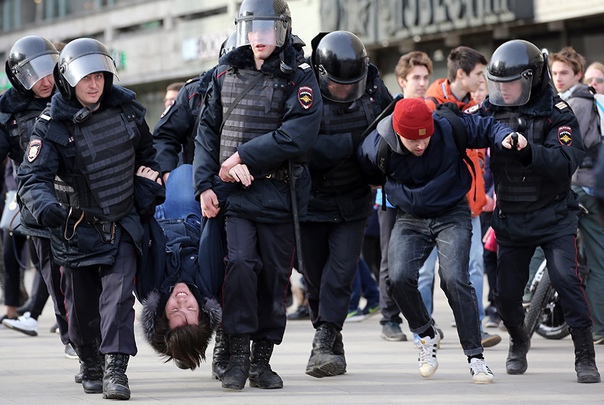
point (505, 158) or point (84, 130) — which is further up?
point (84, 130)

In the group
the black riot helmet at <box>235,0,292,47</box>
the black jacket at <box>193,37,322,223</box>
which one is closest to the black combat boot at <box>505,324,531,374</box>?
the black jacket at <box>193,37,322,223</box>

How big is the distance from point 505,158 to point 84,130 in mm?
2487

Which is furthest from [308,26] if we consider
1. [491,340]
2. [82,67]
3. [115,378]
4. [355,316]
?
[115,378]

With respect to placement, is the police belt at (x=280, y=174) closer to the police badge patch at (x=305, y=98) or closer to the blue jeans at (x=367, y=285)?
the police badge patch at (x=305, y=98)

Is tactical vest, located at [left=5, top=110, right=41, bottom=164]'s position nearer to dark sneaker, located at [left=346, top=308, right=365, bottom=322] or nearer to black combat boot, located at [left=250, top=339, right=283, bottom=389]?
black combat boot, located at [left=250, top=339, right=283, bottom=389]

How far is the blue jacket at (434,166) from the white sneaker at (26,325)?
13.9 ft

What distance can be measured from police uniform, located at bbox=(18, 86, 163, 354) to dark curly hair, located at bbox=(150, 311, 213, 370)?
0.26m

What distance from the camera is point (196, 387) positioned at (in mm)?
7156

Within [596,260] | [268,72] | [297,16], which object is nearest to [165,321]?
[268,72]

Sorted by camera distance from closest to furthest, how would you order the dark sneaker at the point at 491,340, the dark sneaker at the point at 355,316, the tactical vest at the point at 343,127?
the tactical vest at the point at 343,127
the dark sneaker at the point at 491,340
the dark sneaker at the point at 355,316

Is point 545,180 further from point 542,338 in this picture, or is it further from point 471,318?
point 542,338

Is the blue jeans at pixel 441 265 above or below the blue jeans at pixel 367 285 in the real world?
above

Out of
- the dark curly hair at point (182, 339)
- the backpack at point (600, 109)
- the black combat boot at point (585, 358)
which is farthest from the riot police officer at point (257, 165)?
the backpack at point (600, 109)

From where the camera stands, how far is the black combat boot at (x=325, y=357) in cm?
738
